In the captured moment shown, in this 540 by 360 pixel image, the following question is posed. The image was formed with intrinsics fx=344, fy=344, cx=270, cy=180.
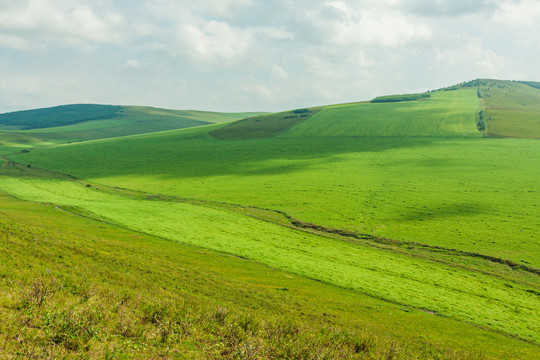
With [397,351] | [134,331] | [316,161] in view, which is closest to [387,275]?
[397,351]

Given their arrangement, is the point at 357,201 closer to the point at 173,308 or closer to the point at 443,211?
the point at 443,211

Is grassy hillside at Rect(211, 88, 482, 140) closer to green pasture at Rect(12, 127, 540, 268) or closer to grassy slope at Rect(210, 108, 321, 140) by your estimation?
grassy slope at Rect(210, 108, 321, 140)

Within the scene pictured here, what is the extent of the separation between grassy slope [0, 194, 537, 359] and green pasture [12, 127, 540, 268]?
2002 cm

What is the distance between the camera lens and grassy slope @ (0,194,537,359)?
10.6m

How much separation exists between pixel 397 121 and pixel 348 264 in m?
107

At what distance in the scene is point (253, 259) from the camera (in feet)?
109

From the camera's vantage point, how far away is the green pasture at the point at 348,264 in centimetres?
2559

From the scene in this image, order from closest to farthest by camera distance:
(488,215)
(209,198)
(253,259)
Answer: (253,259) → (488,215) → (209,198)

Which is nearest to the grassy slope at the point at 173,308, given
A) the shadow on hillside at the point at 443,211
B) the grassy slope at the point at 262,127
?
the shadow on hillside at the point at 443,211

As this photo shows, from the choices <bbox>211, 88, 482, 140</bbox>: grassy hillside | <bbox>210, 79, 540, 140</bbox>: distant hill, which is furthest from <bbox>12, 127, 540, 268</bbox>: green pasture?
<bbox>210, 79, 540, 140</bbox>: distant hill

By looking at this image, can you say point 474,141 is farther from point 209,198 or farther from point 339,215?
point 209,198

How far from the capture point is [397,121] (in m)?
128

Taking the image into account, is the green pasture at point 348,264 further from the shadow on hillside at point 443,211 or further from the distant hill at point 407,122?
the distant hill at point 407,122

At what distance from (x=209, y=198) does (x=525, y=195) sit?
52.1 m
